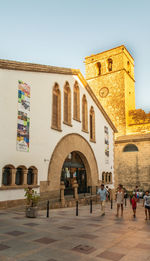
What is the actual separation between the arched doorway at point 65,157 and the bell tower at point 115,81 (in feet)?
59.4

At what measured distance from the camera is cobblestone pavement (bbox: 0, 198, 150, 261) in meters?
5.82

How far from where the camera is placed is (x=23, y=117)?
14500 mm

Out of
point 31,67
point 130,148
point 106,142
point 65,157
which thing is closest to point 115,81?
point 130,148

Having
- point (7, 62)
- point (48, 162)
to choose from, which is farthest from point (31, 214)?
point (7, 62)

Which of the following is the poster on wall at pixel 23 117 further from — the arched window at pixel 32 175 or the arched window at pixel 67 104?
the arched window at pixel 67 104

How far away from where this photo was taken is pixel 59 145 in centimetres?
1778

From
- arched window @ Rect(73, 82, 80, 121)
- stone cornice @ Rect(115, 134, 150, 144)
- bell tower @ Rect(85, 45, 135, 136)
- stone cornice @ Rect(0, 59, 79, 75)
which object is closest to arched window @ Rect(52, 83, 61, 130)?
stone cornice @ Rect(0, 59, 79, 75)

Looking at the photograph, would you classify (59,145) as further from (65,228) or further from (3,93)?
(65,228)

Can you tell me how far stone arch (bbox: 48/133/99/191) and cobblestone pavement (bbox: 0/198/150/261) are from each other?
6.81m

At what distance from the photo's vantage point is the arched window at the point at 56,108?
18000mm

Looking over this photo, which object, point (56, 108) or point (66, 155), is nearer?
point (56, 108)

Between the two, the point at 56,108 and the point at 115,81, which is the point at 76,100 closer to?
the point at 56,108

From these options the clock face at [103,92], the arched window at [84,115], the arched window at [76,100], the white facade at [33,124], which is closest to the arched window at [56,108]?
the white facade at [33,124]

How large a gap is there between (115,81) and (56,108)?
89.7 feet
